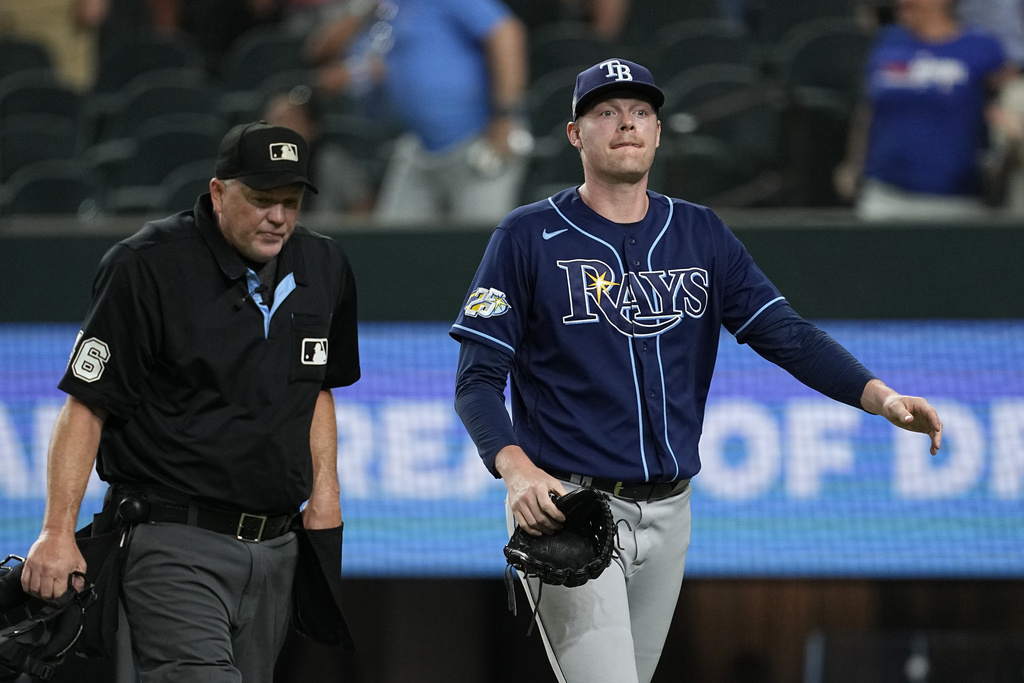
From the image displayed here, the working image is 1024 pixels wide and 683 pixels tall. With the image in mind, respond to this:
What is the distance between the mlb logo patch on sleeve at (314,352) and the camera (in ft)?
10.6

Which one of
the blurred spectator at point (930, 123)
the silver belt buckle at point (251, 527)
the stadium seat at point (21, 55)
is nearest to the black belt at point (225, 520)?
the silver belt buckle at point (251, 527)

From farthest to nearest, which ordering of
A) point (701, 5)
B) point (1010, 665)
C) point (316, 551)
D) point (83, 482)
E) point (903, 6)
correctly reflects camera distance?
point (701, 5)
point (903, 6)
point (1010, 665)
point (316, 551)
point (83, 482)

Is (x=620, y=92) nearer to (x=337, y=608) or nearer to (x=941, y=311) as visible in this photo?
(x=337, y=608)

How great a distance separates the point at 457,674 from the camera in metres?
5.08

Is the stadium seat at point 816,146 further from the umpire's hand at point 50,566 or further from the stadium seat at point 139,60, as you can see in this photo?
the stadium seat at point 139,60

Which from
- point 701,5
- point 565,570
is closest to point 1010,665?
point 565,570

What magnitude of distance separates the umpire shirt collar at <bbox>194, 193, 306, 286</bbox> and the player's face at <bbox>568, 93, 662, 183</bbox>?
85cm

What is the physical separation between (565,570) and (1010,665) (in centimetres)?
286

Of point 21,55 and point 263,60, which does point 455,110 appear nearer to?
point 263,60

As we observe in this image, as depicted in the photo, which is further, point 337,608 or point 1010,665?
point 1010,665

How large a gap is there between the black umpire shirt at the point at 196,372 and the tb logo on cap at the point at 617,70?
3.27 feet

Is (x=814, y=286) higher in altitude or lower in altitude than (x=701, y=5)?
lower

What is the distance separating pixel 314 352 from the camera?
326 centimetres

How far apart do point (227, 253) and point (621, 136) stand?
1046 millimetres
